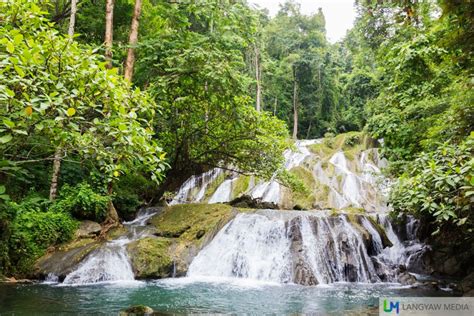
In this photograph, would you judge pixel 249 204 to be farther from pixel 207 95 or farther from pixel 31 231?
pixel 31 231

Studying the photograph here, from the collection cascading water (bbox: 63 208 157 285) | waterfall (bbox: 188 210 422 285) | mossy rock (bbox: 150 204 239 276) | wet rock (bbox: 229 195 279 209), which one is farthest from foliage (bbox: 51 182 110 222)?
wet rock (bbox: 229 195 279 209)

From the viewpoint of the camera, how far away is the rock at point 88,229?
395 inches

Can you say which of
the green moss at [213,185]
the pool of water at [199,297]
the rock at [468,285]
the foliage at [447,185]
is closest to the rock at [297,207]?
the green moss at [213,185]

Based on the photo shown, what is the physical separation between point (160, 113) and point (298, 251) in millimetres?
6487

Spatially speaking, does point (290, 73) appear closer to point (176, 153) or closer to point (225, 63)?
point (176, 153)

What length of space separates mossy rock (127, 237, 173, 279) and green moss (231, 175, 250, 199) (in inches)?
352

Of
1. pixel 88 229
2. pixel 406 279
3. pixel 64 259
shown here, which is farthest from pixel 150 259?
pixel 406 279

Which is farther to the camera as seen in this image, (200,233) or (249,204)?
(249,204)

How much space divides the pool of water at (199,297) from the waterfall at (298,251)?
1.94 feet

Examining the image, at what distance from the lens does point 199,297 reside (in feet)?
24.5

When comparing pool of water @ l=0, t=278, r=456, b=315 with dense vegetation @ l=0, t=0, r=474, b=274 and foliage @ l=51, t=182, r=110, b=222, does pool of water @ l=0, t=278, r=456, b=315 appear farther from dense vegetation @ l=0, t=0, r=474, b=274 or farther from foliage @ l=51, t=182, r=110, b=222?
foliage @ l=51, t=182, r=110, b=222

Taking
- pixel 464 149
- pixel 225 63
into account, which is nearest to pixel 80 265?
pixel 225 63

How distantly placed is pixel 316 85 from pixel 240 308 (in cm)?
3176

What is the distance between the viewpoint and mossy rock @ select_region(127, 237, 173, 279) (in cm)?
916
